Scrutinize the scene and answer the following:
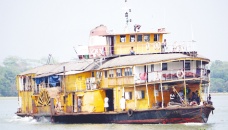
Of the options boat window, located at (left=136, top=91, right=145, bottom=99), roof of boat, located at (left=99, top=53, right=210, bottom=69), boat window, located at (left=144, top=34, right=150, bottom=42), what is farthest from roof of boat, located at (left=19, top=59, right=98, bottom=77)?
boat window, located at (left=136, top=91, right=145, bottom=99)

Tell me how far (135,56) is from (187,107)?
19.5 feet

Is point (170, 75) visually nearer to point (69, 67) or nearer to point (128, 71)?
point (128, 71)

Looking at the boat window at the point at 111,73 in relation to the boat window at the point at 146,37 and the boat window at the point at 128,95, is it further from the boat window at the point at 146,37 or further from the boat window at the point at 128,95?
the boat window at the point at 146,37

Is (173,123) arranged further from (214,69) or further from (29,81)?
(214,69)

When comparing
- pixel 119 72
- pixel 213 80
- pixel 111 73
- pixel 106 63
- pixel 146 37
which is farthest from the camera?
pixel 213 80

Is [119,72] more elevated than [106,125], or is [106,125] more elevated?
[119,72]

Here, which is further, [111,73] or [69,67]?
[69,67]

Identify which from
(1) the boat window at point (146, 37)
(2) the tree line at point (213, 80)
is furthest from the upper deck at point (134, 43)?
(2) the tree line at point (213, 80)

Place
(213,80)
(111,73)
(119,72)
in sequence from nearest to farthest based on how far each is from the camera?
(119,72)
(111,73)
(213,80)

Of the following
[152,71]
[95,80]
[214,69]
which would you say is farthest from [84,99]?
[214,69]

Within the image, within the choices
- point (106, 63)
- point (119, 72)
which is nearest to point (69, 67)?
point (106, 63)

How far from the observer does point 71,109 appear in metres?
53.5

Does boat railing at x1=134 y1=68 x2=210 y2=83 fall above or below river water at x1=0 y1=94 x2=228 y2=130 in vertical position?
above

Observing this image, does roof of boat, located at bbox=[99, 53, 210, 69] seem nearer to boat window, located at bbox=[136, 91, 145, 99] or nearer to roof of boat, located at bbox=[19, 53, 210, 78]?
roof of boat, located at bbox=[19, 53, 210, 78]
